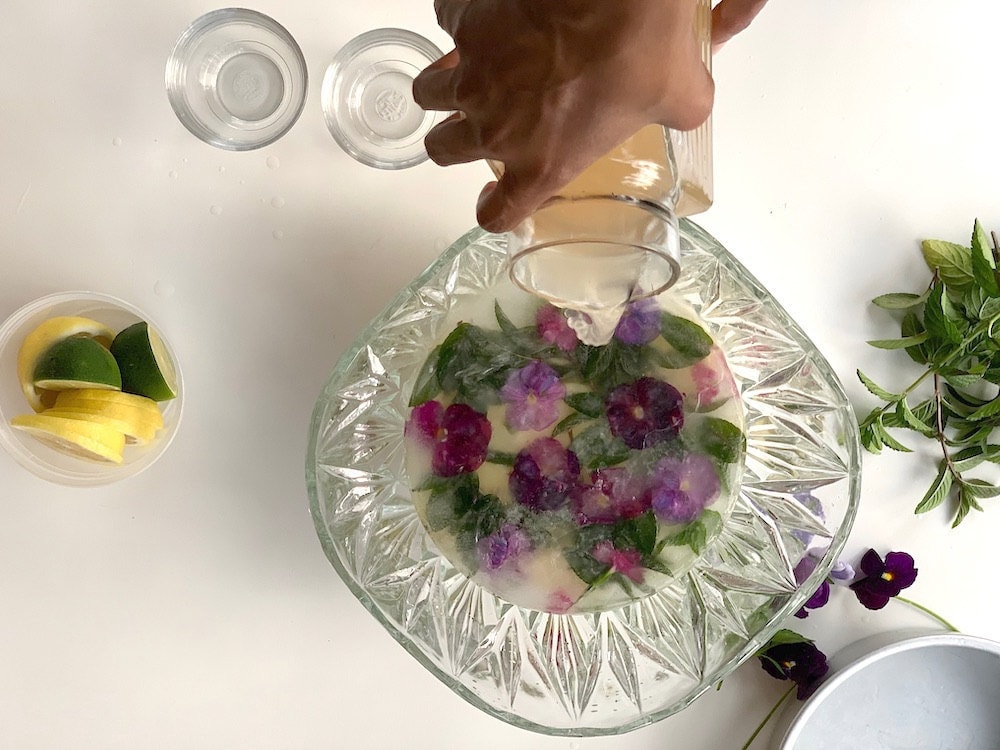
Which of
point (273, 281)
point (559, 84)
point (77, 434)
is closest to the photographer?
point (559, 84)

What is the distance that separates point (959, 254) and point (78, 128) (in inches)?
30.1

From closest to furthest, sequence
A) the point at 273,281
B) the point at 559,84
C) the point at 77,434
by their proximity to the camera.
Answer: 1. the point at 559,84
2. the point at 77,434
3. the point at 273,281

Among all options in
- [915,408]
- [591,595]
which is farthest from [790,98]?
[591,595]

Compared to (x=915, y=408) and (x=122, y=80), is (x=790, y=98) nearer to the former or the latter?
(x=915, y=408)

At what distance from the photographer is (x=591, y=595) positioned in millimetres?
614

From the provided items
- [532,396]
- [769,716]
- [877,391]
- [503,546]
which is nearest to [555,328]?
[532,396]

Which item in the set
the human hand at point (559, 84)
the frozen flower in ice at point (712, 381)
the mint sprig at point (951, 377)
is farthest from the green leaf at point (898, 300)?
the human hand at point (559, 84)

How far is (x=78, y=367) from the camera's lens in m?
0.59

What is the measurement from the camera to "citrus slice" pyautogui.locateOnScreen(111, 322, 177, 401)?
61 cm

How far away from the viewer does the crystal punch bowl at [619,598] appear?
24.8 inches

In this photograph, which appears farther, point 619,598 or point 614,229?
point 619,598

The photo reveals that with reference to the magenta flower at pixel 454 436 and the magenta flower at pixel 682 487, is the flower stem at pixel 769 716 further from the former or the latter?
the magenta flower at pixel 454 436

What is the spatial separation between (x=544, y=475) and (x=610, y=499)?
52mm

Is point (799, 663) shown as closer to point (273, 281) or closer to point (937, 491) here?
point (937, 491)
